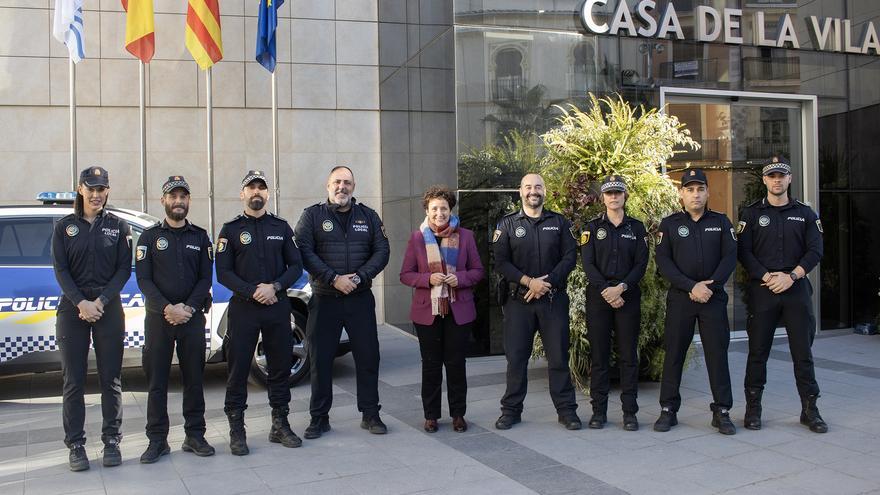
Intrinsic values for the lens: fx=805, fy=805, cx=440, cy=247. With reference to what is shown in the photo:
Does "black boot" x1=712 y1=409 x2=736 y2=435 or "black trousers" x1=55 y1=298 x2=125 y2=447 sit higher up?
"black trousers" x1=55 y1=298 x2=125 y2=447

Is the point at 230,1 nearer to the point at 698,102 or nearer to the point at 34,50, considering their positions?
the point at 34,50

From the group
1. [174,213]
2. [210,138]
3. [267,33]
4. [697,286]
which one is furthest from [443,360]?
[267,33]

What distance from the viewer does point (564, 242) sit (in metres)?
6.33

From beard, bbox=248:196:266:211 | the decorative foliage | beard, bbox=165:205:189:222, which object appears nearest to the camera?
beard, bbox=165:205:189:222

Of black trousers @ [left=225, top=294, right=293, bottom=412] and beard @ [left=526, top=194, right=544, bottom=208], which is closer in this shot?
black trousers @ [left=225, top=294, right=293, bottom=412]

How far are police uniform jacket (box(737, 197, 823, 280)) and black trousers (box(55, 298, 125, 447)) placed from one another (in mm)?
4672

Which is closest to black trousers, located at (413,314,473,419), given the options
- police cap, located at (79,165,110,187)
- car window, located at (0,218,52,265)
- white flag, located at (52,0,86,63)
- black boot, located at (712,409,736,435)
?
black boot, located at (712,409,736,435)

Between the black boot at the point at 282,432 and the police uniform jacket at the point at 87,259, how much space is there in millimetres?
1446

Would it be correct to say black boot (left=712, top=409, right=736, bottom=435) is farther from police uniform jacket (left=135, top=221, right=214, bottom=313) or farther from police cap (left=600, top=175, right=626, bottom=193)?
police uniform jacket (left=135, top=221, right=214, bottom=313)

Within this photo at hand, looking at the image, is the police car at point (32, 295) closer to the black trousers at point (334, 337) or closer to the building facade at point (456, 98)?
the black trousers at point (334, 337)

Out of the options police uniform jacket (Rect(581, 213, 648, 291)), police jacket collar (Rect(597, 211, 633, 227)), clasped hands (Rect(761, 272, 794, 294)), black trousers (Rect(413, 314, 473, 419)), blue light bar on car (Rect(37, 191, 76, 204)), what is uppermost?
blue light bar on car (Rect(37, 191, 76, 204))

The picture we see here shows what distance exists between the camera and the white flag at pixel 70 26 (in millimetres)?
10172

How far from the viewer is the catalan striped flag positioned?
10.6 metres

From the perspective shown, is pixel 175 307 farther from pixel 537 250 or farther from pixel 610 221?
pixel 610 221
